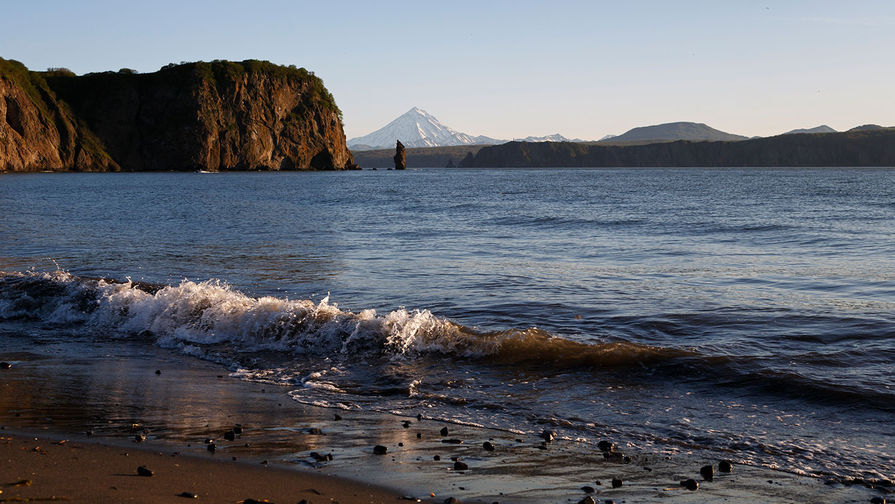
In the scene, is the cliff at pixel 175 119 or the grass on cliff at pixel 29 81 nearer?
the grass on cliff at pixel 29 81

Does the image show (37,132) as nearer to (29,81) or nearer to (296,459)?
(29,81)

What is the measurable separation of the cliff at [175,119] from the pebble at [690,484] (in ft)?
460

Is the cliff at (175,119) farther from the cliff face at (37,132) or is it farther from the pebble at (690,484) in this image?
the pebble at (690,484)

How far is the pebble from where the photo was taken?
17.4 ft

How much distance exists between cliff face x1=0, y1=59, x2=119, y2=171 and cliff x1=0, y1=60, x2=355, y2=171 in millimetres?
252

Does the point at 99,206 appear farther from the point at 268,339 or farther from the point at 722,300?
the point at 722,300

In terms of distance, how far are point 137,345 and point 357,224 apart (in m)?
21.9

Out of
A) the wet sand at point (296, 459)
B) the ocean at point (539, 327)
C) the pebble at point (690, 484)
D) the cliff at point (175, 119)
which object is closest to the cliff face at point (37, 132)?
the cliff at point (175, 119)

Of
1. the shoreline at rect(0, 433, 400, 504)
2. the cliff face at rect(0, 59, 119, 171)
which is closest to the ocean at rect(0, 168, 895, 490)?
the shoreline at rect(0, 433, 400, 504)

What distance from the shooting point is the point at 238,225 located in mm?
31672

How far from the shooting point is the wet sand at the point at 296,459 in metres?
A: 5.05

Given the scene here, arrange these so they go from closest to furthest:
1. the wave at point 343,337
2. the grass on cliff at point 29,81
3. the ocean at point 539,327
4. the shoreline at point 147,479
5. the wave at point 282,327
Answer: the shoreline at point 147,479 < the ocean at point 539,327 < the wave at point 343,337 < the wave at point 282,327 < the grass on cliff at point 29,81

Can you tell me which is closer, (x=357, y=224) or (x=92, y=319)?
(x=92, y=319)

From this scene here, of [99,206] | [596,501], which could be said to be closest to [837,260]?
[596,501]
